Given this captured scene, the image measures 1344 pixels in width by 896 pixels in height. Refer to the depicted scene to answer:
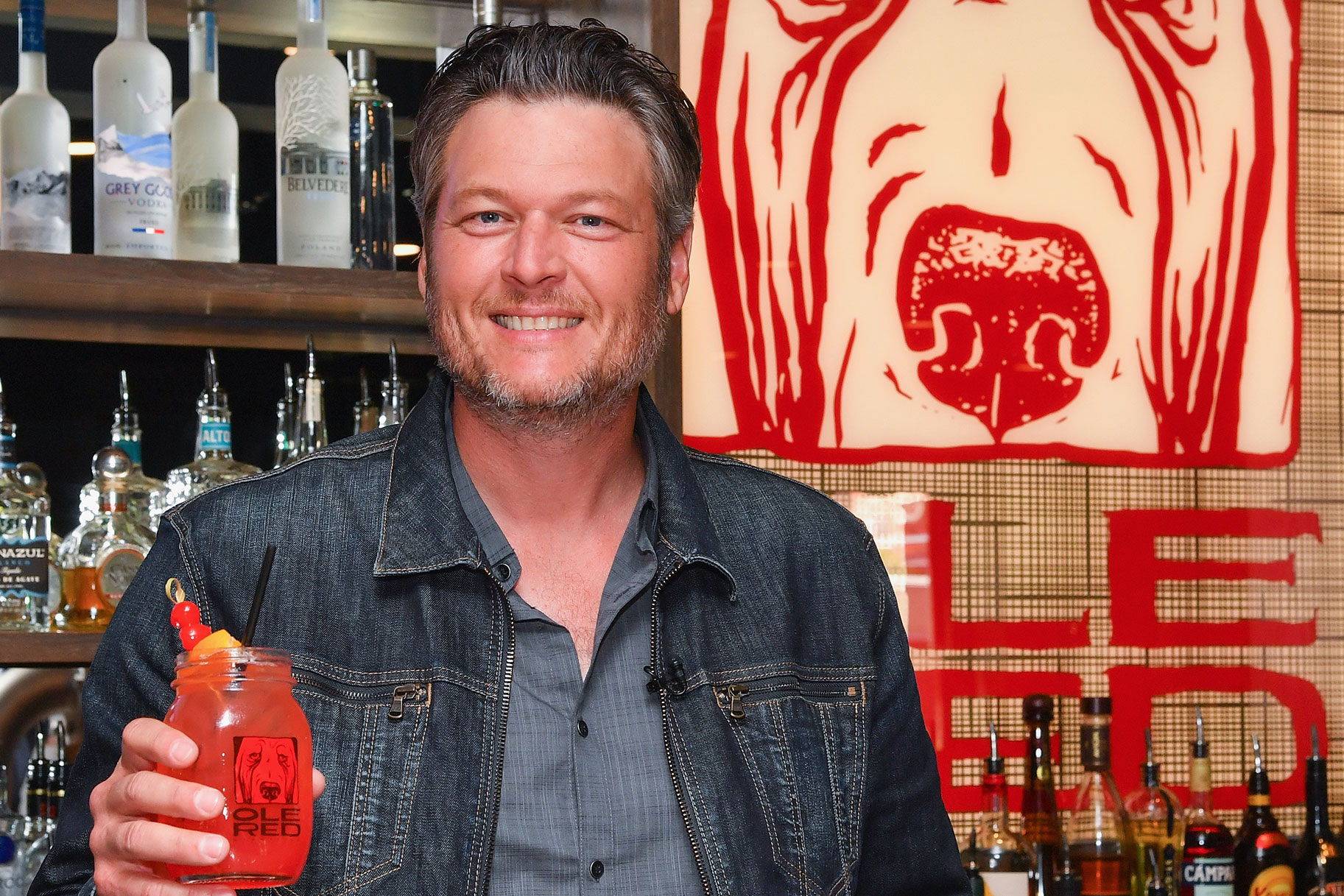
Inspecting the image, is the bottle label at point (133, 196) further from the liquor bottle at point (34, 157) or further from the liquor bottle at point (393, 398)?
the liquor bottle at point (393, 398)

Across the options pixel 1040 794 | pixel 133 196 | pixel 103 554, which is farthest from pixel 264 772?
pixel 1040 794

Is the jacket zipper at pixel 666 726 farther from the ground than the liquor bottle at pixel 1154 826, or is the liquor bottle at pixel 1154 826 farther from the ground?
the jacket zipper at pixel 666 726

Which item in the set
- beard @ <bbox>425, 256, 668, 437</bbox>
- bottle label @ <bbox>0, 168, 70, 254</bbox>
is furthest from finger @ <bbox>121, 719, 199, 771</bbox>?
bottle label @ <bbox>0, 168, 70, 254</bbox>

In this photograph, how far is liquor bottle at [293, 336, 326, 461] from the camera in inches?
79.7

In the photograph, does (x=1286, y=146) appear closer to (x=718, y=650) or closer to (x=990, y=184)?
(x=990, y=184)

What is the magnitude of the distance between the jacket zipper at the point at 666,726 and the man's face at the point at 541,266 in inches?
7.5

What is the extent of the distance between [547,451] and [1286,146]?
5.92 feet

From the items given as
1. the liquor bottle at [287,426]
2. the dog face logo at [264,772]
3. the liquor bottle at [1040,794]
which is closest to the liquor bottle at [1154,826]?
the liquor bottle at [1040,794]

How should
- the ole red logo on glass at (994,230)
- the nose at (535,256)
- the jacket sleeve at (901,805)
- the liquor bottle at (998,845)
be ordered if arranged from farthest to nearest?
the ole red logo on glass at (994,230) → the liquor bottle at (998,845) → the jacket sleeve at (901,805) → the nose at (535,256)

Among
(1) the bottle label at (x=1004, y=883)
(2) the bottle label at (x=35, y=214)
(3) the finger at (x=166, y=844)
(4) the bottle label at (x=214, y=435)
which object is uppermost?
(2) the bottle label at (x=35, y=214)

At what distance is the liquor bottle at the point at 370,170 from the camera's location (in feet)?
6.61

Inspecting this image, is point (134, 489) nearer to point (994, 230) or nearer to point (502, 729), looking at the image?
point (502, 729)

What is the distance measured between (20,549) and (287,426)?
1.32ft

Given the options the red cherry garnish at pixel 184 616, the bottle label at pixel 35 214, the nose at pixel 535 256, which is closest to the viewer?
the red cherry garnish at pixel 184 616
